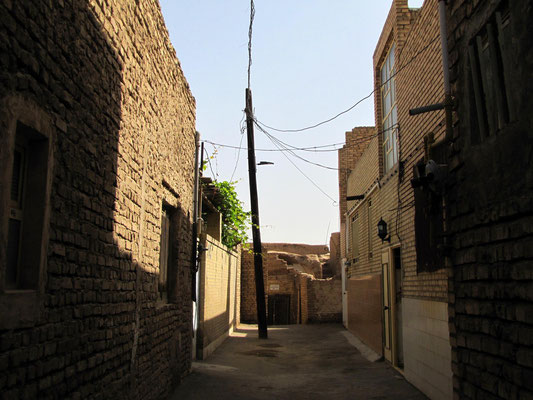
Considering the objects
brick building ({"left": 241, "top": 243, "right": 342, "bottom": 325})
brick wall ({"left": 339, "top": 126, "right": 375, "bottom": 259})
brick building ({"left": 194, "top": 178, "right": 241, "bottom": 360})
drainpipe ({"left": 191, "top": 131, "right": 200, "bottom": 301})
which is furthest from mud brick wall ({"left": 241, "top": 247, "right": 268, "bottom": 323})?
drainpipe ({"left": 191, "top": 131, "right": 200, "bottom": 301})

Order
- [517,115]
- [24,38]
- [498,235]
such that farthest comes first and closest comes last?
1. [498,235]
2. [517,115]
3. [24,38]

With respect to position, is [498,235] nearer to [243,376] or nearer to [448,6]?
[448,6]

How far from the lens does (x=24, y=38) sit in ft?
10.4

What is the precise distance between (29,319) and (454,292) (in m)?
3.48

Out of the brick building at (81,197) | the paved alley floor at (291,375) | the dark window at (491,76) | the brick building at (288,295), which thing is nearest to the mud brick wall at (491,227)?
the dark window at (491,76)

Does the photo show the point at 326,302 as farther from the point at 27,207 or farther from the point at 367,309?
the point at 27,207

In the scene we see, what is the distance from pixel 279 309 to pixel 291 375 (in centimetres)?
1485

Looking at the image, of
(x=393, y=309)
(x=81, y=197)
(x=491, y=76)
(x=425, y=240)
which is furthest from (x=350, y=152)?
(x=81, y=197)

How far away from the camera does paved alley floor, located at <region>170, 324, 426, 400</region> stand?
27.2ft

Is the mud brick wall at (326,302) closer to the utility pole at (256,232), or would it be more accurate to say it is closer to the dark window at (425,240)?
the utility pole at (256,232)

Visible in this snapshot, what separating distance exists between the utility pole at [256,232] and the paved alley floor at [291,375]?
157cm

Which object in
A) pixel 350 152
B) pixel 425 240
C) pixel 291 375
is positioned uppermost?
pixel 350 152

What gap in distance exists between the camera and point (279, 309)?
82.3 feet

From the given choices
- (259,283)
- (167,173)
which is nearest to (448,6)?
(167,173)
